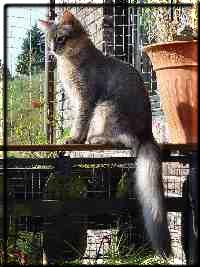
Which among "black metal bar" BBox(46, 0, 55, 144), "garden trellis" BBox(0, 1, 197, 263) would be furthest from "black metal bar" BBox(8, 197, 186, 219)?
"black metal bar" BBox(46, 0, 55, 144)

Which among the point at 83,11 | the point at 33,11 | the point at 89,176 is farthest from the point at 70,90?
the point at 83,11

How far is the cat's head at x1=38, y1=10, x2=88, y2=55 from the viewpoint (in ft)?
10.0

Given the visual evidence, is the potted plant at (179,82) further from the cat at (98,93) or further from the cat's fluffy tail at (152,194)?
the cat's fluffy tail at (152,194)

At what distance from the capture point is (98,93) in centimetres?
309

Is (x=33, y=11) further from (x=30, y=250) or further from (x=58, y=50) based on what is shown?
(x=30, y=250)

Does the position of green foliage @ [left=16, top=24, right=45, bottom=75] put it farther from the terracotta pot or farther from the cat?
the terracotta pot

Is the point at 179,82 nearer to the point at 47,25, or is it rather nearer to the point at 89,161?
the point at 47,25

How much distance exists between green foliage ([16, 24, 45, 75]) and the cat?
206cm

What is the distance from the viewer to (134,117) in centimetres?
300

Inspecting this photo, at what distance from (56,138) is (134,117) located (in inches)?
82.5

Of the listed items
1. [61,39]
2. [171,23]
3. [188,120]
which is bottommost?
[188,120]

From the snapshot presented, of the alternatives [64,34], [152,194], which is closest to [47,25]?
[64,34]

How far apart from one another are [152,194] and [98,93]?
0.69m

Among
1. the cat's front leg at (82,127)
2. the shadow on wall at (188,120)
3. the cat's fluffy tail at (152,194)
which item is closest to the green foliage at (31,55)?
the cat's front leg at (82,127)
